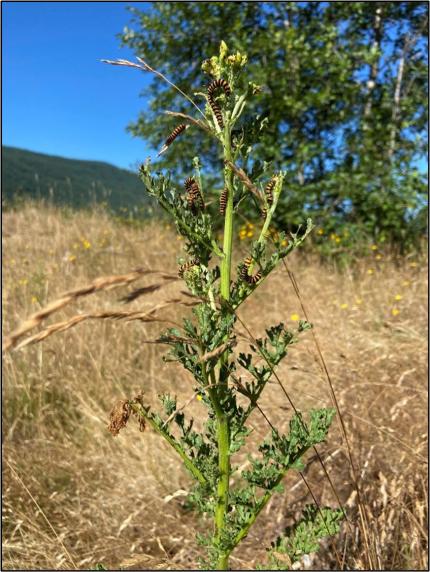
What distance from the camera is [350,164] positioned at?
24.9 feet

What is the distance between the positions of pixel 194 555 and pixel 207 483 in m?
1.25

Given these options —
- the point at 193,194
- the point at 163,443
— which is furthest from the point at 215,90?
the point at 163,443

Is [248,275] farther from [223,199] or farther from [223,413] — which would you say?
[223,413]

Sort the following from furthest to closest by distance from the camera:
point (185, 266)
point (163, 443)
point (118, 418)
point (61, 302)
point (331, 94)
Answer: point (331, 94), point (163, 443), point (185, 266), point (118, 418), point (61, 302)

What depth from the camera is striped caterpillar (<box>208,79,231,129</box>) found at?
114cm

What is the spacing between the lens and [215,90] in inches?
45.7

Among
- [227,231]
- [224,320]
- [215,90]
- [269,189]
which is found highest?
[215,90]

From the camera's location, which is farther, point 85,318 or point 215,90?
point 215,90

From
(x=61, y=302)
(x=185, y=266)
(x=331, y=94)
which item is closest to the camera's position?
(x=61, y=302)

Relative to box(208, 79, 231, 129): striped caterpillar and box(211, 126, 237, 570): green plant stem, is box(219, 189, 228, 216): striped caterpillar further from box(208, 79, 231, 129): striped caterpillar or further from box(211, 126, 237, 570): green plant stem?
box(208, 79, 231, 129): striped caterpillar

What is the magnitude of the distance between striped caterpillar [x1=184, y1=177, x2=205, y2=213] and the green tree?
239 inches

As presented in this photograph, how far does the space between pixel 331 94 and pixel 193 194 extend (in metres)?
6.99

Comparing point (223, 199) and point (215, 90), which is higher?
point (215, 90)

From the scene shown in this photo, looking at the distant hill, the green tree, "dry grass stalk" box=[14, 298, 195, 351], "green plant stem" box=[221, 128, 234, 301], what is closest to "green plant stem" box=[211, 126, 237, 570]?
"green plant stem" box=[221, 128, 234, 301]
